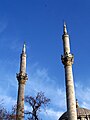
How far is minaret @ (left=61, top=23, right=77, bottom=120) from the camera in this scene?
95.6ft

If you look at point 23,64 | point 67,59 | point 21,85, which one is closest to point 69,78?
point 67,59

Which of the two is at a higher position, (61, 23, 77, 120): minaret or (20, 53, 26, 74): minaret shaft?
(20, 53, 26, 74): minaret shaft

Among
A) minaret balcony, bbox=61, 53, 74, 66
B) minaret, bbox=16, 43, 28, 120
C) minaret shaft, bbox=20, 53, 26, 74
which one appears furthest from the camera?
minaret shaft, bbox=20, 53, 26, 74

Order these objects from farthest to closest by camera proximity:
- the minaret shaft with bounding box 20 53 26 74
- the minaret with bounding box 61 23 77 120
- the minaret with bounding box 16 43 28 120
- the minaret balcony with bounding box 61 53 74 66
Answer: the minaret shaft with bounding box 20 53 26 74, the minaret balcony with bounding box 61 53 74 66, the minaret with bounding box 16 43 28 120, the minaret with bounding box 61 23 77 120

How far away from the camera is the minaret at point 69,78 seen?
2912cm

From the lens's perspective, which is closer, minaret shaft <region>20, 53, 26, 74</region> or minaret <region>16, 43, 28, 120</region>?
minaret <region>16, 43, 28, 120</region>

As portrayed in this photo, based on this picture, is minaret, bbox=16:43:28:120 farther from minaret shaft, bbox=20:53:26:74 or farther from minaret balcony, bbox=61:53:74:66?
minaret balcony, bbox=61:53:74:66

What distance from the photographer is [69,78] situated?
31109 millimetres

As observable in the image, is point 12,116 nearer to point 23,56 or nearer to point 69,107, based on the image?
point 69,107

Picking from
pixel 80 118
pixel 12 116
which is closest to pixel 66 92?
pixel 12 116

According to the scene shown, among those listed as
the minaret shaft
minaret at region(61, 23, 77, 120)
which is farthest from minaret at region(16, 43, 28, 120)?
minaret at region(61, 23, 77, 120)

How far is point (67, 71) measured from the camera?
31.7 m

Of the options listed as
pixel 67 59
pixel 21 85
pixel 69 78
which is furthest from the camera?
pixel 21 85

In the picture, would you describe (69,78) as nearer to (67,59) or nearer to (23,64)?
(67,59)
